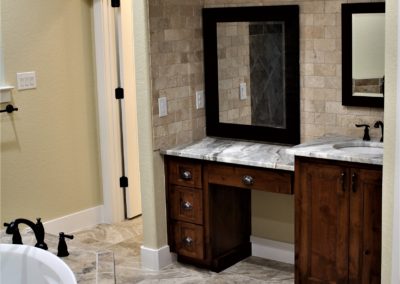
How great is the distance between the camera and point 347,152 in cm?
381

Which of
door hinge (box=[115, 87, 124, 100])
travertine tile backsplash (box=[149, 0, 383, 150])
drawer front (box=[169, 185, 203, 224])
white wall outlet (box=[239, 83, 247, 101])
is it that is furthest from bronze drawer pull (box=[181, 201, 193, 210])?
door hinge (box=[115, 87, 124, 100])

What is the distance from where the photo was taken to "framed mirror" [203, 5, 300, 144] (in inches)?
174

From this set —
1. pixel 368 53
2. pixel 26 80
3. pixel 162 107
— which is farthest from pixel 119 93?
pixel 368 53

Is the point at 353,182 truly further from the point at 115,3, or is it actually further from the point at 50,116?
the point at 115,3

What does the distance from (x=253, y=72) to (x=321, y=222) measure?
1115 millimetres

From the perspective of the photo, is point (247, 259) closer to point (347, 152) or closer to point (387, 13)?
point (347, 152)

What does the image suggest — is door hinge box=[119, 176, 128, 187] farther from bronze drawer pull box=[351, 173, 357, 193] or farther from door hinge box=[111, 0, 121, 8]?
bronze drawer pull box=[351, 173, 357, 193]

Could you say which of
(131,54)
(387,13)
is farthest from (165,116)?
(387,13)

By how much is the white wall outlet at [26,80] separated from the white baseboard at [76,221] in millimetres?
997

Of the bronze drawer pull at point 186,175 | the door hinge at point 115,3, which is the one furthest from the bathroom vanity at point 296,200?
the door hinge at point 115,3

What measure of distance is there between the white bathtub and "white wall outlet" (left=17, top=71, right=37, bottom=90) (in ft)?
6.05

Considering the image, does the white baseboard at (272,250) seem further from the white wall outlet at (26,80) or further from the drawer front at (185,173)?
the white wall outlet at (26,80)

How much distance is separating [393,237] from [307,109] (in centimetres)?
118

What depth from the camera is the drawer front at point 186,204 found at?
450 cm
